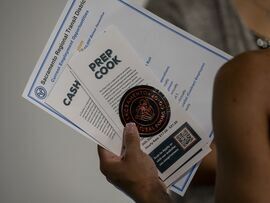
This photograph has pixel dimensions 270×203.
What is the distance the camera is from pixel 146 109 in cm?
74

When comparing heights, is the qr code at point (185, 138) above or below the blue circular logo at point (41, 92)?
above

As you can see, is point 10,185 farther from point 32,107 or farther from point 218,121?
point 218,121

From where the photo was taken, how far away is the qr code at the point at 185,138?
29.2 inches

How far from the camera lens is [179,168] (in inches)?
29.6

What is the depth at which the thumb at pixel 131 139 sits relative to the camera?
711mm

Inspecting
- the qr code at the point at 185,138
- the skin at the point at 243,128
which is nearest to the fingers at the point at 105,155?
A: the qr code at the point at 185,138

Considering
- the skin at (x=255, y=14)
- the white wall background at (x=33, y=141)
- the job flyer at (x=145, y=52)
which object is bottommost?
the white wall background at (x=33, y=141)

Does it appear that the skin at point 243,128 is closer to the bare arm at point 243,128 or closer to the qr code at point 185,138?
the bare arm at point 243,128

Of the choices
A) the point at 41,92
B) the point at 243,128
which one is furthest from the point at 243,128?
the point at 41,92

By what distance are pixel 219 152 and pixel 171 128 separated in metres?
0.26

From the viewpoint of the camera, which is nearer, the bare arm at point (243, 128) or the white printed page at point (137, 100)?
the bare arm at point (243, 128)

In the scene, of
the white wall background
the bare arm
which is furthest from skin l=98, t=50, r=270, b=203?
the white wall background

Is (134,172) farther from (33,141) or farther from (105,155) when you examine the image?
(33,141)

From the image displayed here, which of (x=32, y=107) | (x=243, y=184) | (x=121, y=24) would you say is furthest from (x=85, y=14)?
(x=243, y=184)
